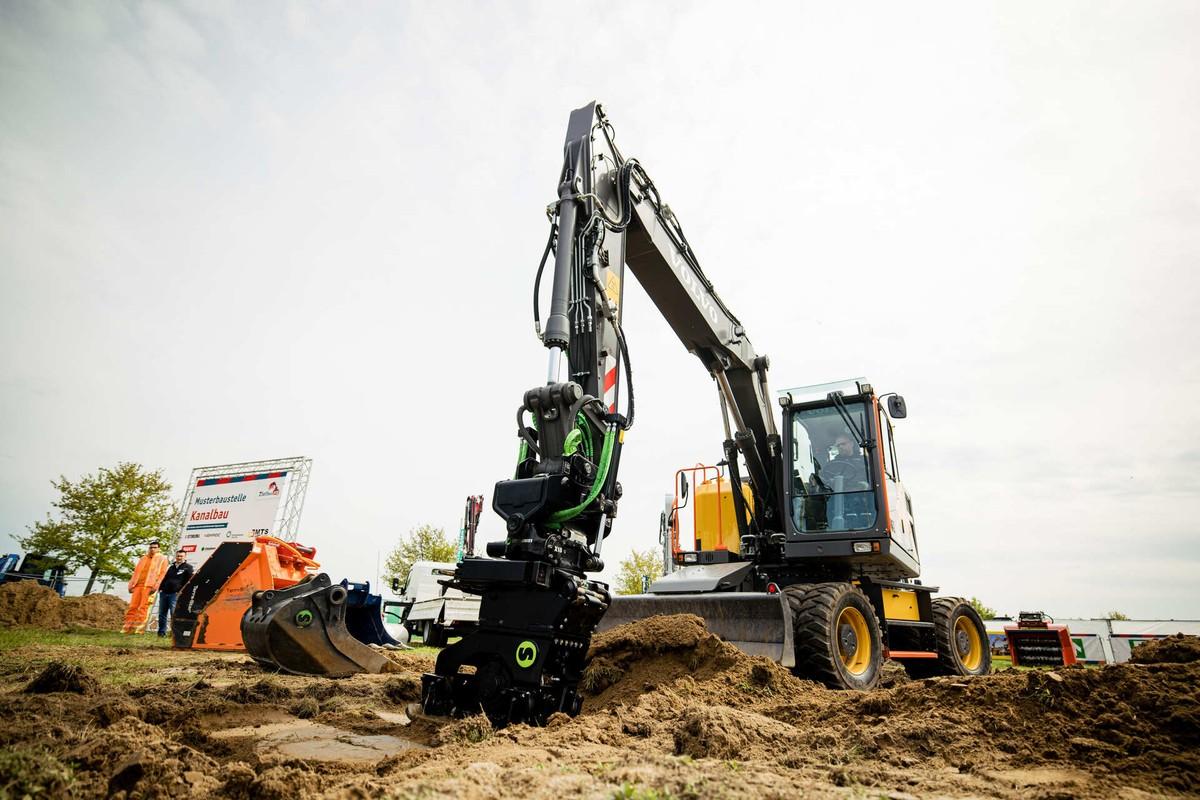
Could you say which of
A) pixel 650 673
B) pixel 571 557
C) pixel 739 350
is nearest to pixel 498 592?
pixel 571 557

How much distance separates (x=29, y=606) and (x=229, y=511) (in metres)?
9.40

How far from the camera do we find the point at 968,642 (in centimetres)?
813

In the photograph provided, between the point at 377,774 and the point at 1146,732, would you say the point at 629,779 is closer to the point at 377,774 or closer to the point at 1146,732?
the point at 377,774

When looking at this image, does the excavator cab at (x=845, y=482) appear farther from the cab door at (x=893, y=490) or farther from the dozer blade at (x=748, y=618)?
the dozer blade at (x=748, y=618)

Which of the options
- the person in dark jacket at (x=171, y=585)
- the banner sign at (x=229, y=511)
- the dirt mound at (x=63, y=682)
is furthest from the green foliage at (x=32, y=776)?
the banner sign at (x=229, y=511)

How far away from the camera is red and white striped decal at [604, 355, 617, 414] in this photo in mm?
4746

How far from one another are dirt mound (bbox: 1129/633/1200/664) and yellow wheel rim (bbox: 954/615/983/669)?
418 cm

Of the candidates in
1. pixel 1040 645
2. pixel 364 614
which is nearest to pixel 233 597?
pixel 364 614

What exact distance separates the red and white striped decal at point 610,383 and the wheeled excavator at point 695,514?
0.6 inches

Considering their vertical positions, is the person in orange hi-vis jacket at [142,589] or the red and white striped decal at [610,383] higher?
the red and white striped decal at [610,383]

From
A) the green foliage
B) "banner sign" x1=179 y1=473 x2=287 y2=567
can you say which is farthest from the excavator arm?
"banner sign" x1=179 y1=473 x2=287 y2=567

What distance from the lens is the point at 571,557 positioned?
390 cm

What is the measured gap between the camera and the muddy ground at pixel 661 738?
2.18 m

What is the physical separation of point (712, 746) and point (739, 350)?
5393mm
